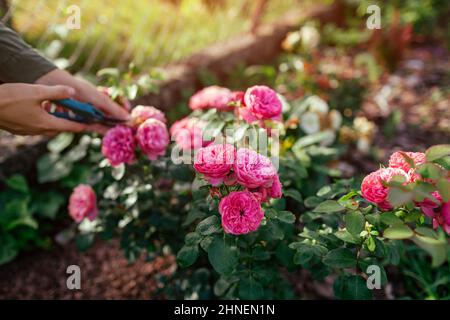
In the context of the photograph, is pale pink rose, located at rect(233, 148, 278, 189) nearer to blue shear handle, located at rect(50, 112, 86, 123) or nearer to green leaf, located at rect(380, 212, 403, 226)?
green leaf, located at rect(380, 212, 403, 226)

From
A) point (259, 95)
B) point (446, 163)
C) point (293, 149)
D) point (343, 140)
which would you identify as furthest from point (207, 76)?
point (446, 163)

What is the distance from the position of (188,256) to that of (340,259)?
0.41 metres

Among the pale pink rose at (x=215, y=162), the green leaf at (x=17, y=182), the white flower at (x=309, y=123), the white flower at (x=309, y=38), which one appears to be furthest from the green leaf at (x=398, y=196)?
the white flower at (x=309, y=38)

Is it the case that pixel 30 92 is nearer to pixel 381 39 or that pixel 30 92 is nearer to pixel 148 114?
pixel 148 114

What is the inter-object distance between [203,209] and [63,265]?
39.7 inches

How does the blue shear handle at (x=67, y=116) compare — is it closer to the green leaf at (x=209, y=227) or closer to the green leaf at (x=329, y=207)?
the green leaf at (x=209, y=227)

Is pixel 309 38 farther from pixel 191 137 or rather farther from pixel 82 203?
pixel 82 203

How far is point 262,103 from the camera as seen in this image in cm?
132

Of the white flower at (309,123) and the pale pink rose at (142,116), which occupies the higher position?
the white flower at (309,123)

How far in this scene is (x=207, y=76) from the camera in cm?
287

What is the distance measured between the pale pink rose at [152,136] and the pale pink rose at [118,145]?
0.03 meters

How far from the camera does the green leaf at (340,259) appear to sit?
1.16 metres

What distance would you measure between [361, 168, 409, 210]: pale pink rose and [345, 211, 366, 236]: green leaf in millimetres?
58

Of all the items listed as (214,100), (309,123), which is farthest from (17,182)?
(309,123)
